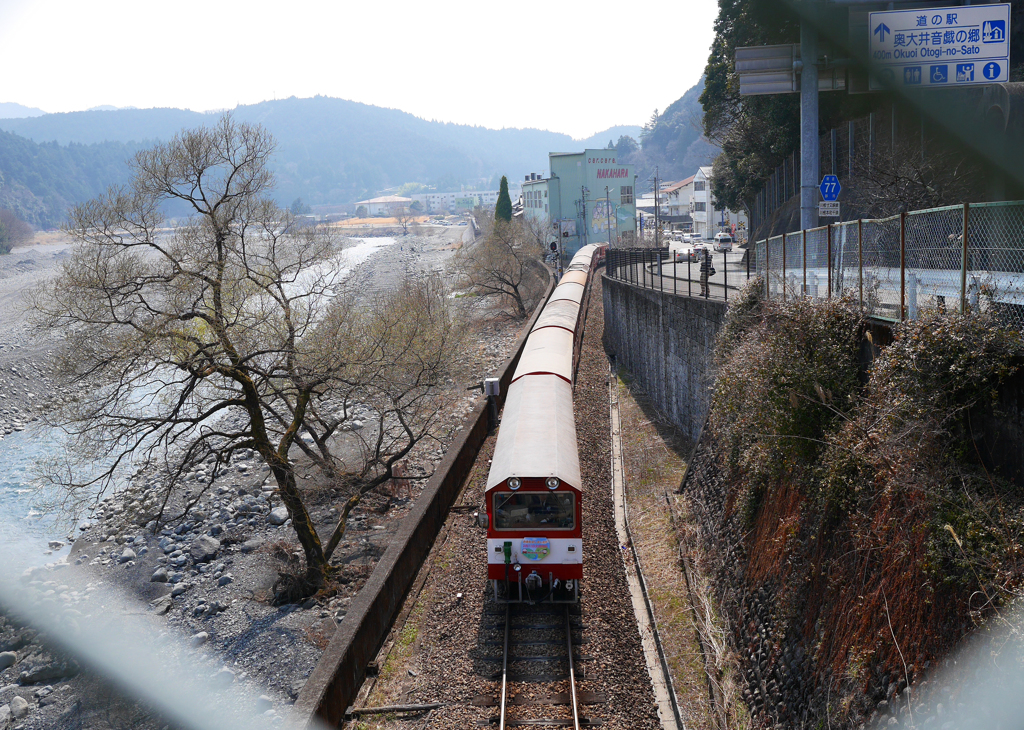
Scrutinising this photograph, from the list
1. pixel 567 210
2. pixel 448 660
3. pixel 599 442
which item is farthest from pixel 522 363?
pixel 567 210

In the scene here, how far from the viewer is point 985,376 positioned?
6562 millimetres

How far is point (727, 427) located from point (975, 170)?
13.2m

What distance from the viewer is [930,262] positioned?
8.04 meters

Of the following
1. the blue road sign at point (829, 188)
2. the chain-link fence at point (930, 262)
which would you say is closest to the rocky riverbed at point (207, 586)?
→ the chain-link fence at point (930, 262)

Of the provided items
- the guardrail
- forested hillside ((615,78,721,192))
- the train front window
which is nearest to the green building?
the guardrail

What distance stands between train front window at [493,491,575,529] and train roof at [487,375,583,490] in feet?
0.84

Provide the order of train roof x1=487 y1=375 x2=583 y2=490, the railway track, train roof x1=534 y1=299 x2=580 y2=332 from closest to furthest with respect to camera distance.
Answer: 1. the railway track
2. train roof x1=487 y1=375 x2=583 y2=490
3. train roof x1=534 y1=299 x2=580 y2=332

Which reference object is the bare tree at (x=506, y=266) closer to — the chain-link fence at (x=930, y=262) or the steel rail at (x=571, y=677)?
the chain-link fence at (x=930, y=262)

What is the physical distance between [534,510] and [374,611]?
2580mm

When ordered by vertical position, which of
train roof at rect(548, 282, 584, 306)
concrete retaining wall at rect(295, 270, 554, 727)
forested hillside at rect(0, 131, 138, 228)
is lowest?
concrete retaining wall at rect(295, 270, 554, 727)

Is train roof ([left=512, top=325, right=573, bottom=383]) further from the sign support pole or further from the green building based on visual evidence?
the green building

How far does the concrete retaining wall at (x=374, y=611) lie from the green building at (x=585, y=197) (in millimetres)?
62763

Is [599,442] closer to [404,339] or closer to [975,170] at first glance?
[404,339]

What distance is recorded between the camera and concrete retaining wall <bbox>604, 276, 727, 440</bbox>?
17344 mm
